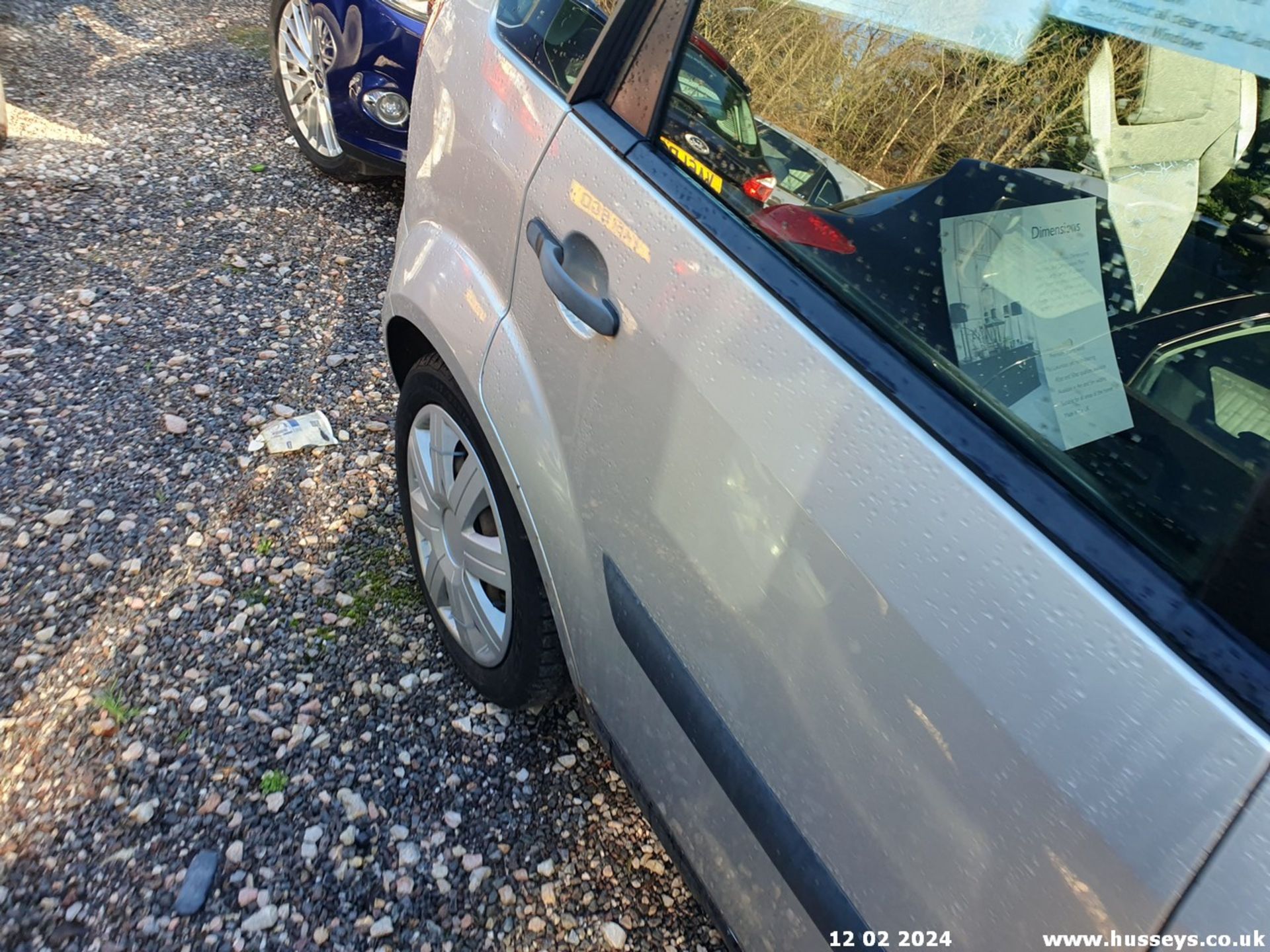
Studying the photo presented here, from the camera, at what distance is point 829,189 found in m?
1.24

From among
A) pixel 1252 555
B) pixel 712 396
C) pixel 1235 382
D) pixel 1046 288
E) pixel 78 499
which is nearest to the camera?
pixel 1252 555

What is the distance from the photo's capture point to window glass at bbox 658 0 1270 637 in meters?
0.90

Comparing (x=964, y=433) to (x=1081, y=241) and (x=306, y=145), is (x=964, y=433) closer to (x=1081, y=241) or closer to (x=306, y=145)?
(x=1081, y=241)

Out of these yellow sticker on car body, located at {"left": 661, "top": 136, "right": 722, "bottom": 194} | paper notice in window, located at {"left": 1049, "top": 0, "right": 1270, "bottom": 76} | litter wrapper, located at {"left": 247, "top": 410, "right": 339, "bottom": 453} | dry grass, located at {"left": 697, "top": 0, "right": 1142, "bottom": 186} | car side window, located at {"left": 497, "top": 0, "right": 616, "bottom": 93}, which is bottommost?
litter wrapper, located at {"left": 247, "top": 410, "right": 339, "bottom": 453}

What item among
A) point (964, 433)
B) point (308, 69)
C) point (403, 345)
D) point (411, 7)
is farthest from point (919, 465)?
point (308, 69)

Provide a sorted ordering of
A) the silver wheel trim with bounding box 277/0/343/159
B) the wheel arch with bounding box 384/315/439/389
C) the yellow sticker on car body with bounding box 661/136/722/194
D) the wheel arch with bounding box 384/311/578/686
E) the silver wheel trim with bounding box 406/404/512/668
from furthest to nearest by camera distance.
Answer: the silver wheel trim with bounding box 277/0/343/159 → the wheel arch with bounding box 384/315/439/389 → the silver wheel trim with bounding box 406/404/512/668 → the wheel arch with bounding box 384/311/578/686 → the yellow sticker on car body with bounding box 661/136/722/194

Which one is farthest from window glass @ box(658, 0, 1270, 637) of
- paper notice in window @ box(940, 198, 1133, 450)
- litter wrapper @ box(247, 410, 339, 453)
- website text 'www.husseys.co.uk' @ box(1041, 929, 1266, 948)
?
litter wrapper @ box(247, 410, 339, 453)

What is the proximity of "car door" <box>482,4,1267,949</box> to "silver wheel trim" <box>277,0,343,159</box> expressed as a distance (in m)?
2.81

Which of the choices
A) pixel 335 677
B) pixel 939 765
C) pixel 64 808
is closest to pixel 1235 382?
pixel 939 765

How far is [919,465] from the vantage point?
3.22 feet

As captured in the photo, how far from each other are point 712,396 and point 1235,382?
23.0 inches

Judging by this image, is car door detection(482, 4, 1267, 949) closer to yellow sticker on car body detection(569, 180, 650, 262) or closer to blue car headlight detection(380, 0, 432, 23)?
yellow sticker on car body detection(569, 180, 650, 262)

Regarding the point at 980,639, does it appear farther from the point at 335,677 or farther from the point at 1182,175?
the point at 335,677

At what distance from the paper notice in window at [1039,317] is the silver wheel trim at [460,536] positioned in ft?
3.51
